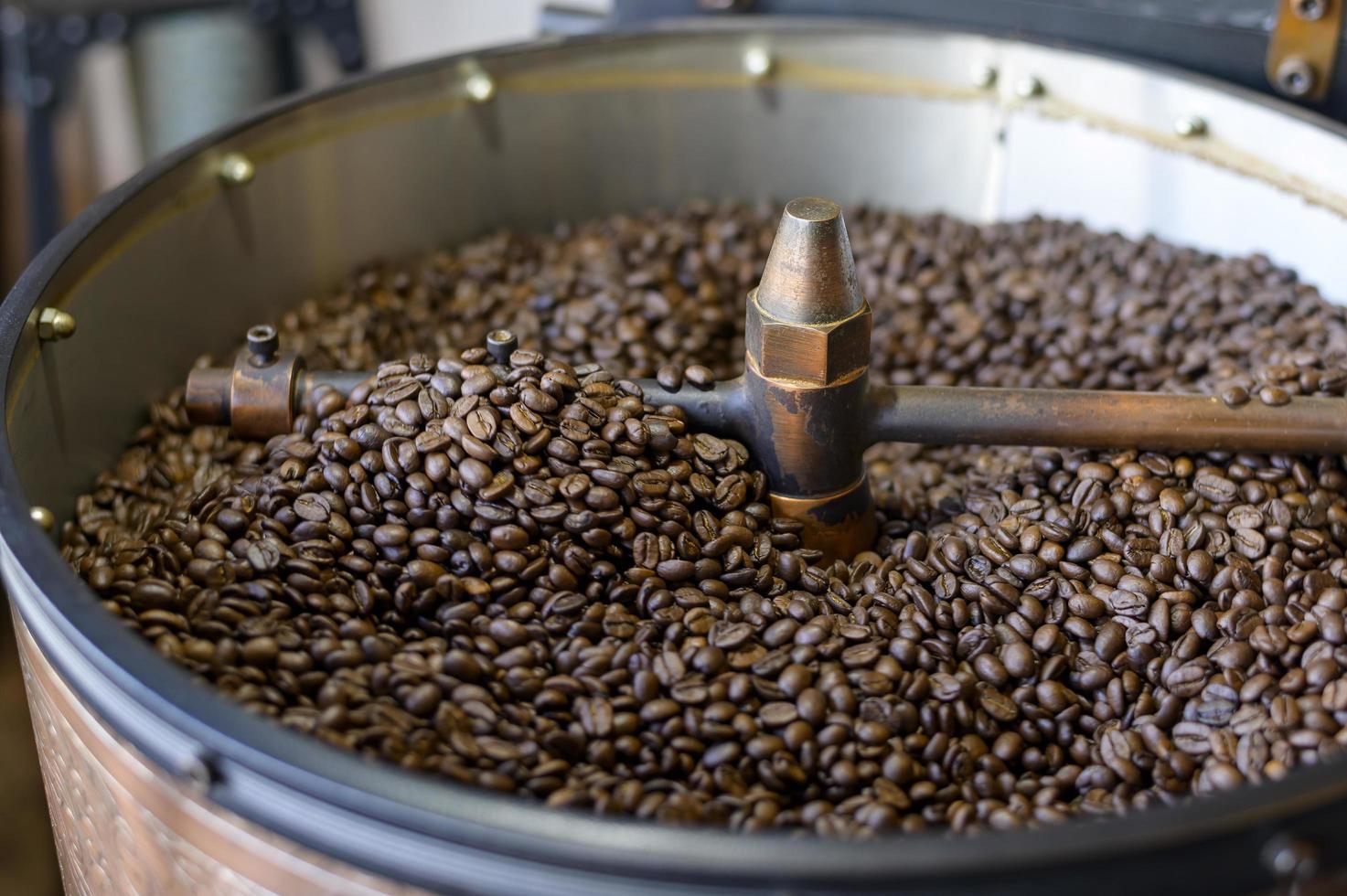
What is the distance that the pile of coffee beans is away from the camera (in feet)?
3.37

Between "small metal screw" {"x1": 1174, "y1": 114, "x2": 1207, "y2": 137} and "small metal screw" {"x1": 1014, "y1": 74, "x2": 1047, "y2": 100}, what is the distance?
203 millimetres

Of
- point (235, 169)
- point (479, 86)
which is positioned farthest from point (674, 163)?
point (235, 169)

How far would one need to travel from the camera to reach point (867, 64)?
192 cm

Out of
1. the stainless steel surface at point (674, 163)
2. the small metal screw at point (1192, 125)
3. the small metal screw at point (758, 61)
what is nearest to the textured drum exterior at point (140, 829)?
the stainless steel surface at point (674, 163)

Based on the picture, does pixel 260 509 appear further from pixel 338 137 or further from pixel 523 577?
pixel 338 137

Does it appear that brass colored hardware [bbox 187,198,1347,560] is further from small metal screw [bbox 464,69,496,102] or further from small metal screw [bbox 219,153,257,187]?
small metal screw [bbox 464,69,496,102]

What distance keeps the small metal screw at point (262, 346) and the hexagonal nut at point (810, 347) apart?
20.1 inches

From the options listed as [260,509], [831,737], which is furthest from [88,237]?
[831,737]

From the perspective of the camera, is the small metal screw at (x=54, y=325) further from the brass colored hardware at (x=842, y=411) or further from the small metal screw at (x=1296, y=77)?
the small metal screw at (x=1296, y=77)

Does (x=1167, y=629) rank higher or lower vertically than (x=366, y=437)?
lower

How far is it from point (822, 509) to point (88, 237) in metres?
0.83

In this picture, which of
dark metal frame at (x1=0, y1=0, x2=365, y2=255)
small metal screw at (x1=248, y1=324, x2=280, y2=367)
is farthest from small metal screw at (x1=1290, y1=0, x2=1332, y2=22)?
dark metal frame at (x1=0, y1=0, x2=365, y2=255)

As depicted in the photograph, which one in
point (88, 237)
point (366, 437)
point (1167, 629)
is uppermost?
point (88, 237)

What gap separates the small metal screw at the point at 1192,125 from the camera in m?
1.71
